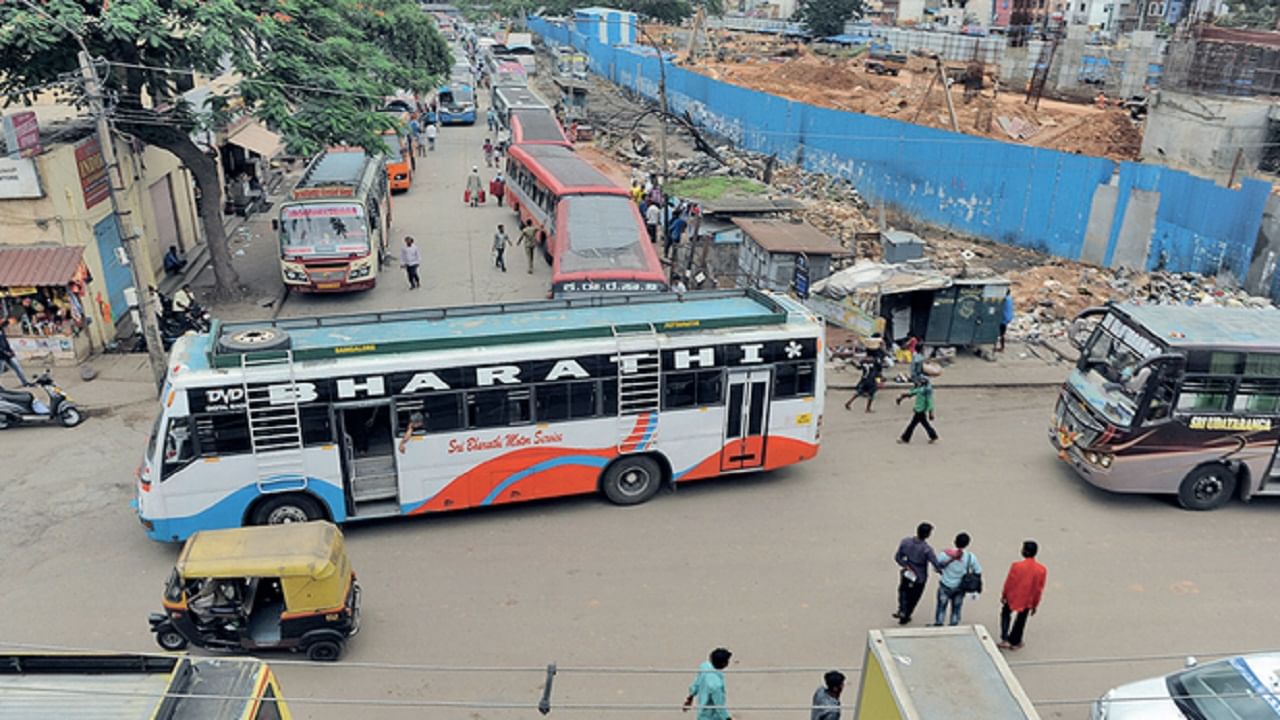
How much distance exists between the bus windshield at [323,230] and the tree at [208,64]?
4.81 feet

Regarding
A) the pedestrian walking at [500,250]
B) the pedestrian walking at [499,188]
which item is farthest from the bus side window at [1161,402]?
the pedestrian walking at [499,188]

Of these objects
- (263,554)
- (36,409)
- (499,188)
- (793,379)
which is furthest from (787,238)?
(499,188)

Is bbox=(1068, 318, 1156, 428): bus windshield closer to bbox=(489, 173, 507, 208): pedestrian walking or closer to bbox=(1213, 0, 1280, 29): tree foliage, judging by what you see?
bbox=(489, 173, 507, 208): pedestrian walking

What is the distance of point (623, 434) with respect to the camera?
1155 cm

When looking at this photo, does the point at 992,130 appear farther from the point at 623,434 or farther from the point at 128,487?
the point at 128,487

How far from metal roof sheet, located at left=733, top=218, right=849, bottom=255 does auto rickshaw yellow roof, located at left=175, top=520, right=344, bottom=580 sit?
11807 mm

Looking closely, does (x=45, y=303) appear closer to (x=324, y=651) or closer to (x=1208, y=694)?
(x=324, y=651)

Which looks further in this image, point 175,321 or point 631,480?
point 175,321

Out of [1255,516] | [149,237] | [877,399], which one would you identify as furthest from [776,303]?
[149,237]

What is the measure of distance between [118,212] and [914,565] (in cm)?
1307

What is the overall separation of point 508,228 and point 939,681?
24004 millimetres

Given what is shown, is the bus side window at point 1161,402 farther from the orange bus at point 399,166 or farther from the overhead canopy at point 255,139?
the orange bus at point 399,166

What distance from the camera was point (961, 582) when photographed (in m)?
8.95

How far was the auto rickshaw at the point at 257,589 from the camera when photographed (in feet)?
27.8
